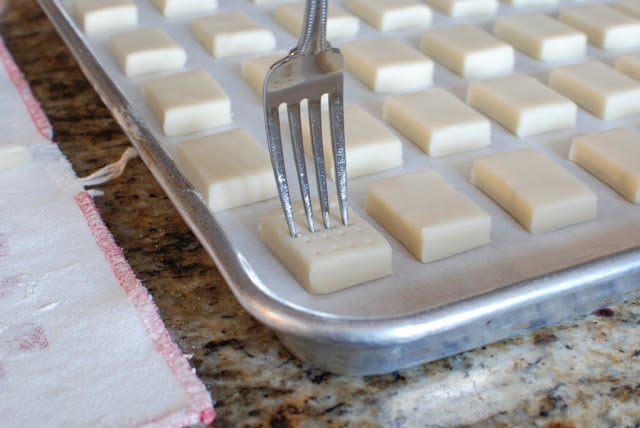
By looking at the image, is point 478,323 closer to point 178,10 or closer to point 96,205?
point 96,205

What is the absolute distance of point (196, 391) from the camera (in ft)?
3.13

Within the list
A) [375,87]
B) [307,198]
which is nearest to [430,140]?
[375,87]

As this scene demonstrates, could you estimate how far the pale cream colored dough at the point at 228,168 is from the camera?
4.11ft

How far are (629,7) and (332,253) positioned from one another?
1.25 metres

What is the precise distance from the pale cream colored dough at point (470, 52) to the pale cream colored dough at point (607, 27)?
0.75 feet

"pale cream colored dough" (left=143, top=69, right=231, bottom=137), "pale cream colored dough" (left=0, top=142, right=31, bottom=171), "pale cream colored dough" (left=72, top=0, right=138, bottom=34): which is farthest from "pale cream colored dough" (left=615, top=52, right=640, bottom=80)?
"pale cream colored dough" (left=0, top=142, right=31, bottom=171)

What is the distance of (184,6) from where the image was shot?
1.88 m

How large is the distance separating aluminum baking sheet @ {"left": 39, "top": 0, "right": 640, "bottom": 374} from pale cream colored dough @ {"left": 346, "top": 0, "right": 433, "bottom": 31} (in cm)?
29

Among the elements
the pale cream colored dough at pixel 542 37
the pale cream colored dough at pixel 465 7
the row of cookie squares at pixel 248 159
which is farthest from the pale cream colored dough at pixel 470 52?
the row of cookie squares at pixel 248 159

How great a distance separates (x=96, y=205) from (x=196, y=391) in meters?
0.50

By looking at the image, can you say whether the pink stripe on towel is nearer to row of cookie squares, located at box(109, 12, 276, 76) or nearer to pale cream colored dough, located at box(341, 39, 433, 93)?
row of cookie squares, located at box(109, 12, 276, 76)

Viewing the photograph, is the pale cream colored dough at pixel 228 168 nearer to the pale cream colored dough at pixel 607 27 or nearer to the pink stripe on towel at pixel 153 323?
the pink stripe on towel at pixel 153 323

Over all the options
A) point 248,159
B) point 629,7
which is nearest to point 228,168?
point 248,159

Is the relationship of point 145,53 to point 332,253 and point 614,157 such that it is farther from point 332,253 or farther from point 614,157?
point 614,157
